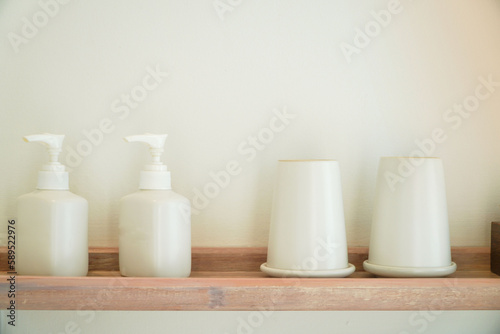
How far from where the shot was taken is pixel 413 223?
0.57m

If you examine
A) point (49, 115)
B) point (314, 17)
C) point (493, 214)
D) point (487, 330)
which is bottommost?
point (487, 330)

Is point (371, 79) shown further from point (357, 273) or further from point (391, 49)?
point (357, 273)

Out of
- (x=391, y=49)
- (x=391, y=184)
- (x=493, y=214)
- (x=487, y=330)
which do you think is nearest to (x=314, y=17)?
(x=391, y=49)

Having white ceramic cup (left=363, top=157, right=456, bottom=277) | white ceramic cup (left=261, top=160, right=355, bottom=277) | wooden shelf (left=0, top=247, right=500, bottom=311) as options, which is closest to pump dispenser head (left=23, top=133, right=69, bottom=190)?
wooden shelf (left=0, top=247, right=500, bottom=311)

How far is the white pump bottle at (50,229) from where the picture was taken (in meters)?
0.55

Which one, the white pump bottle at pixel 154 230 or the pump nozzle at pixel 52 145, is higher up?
the pump nozzle at pixel 52 145

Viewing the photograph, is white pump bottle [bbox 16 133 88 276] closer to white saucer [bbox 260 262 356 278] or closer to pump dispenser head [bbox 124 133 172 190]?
pump dispenser head [bbox 124 133 172 190]

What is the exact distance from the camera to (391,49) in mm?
662

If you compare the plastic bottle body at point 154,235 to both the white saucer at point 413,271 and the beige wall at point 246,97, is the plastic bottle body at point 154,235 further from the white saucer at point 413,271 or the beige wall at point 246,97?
the white saucer at point 413,271

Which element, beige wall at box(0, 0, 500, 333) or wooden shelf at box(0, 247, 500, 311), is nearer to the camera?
wooden shelf at box(0, 247, 500, 311)

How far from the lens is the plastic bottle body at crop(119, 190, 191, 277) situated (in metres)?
0.55

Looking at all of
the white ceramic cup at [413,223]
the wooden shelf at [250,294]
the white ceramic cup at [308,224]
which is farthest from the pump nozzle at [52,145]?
the white ceramic cup at [413,223]

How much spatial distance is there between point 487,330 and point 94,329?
476mm

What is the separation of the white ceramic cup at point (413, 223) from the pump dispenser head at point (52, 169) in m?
0.35
